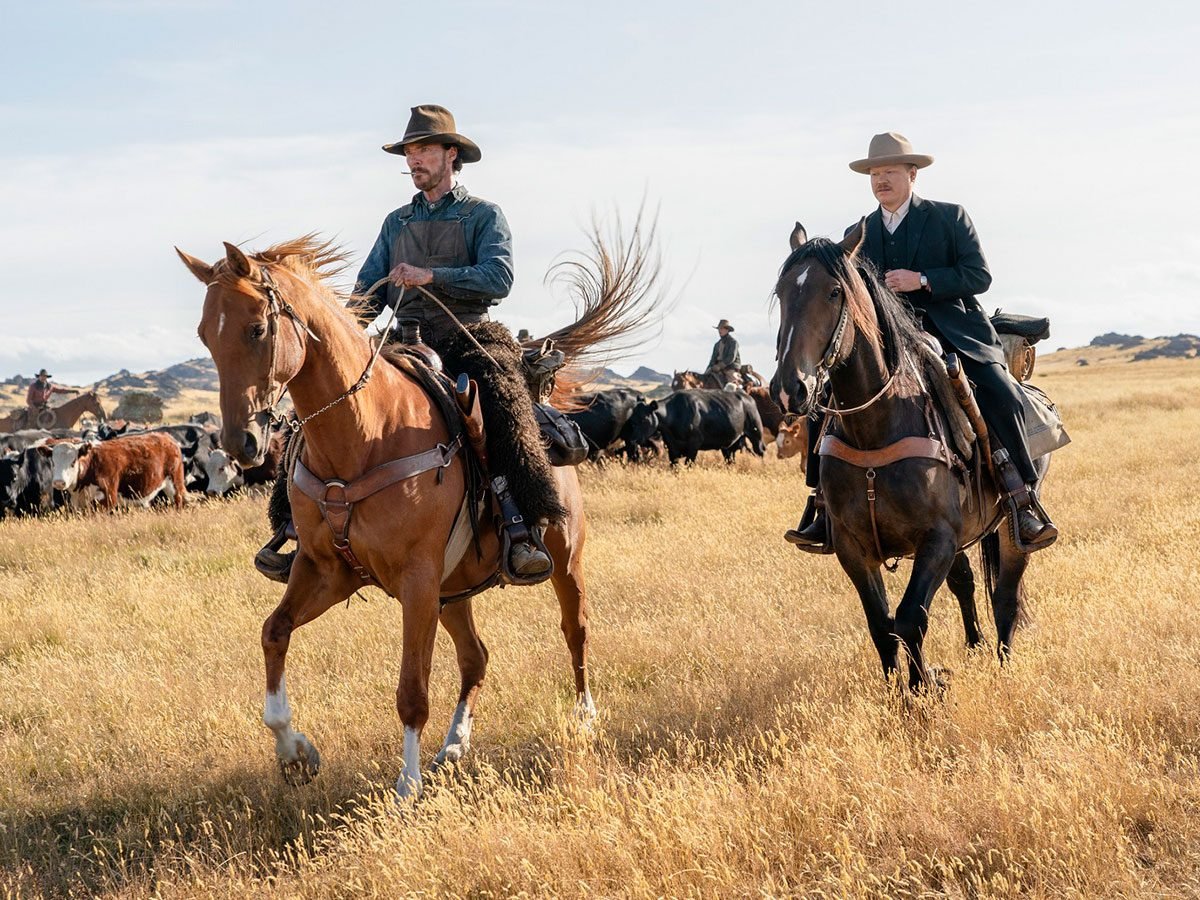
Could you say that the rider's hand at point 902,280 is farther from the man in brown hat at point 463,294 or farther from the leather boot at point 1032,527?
the man in brown hat at point 463,294

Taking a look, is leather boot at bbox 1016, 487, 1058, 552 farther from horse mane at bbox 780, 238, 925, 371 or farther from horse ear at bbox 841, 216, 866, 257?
Result: horse ear at bbox 841, 216, 866, 257

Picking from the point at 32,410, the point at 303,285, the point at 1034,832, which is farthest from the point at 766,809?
the point at 32,410

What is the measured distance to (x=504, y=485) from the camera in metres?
6.45

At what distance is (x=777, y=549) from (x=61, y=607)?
270 inches

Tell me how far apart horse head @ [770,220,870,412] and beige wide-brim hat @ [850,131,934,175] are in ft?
4.12

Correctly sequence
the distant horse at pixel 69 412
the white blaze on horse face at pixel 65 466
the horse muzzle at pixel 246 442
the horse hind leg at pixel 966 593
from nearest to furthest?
the horse muzzle at pixel 246 442 → the horse hind leg at pixel 966 593 → the white blaze on horse face at pixel 65 466 → the distant horse at pixel 69 412

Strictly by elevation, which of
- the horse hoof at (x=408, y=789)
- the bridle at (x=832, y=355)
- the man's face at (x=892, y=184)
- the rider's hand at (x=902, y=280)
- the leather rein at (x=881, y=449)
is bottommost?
the horse hoof at (x=408, y=789)

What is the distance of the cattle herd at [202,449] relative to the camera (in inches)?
754

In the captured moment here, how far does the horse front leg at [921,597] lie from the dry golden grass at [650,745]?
0.28 m

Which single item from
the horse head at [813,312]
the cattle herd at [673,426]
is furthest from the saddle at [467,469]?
the cattle herd at [673,426]

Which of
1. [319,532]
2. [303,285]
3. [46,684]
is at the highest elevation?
[303,285]

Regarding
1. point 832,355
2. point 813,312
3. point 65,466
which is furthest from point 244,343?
point 65,466

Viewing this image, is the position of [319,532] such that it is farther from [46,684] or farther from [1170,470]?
[1170,470]

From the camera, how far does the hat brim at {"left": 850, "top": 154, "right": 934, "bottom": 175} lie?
7382 millimetres
